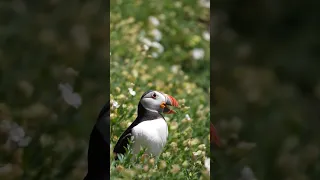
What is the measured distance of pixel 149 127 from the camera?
219 centimetres

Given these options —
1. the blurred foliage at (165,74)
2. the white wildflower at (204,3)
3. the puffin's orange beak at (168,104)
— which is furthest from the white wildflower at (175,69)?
the white wildflower at (204,3)

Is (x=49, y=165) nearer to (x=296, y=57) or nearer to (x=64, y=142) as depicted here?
(x=64, y=142)

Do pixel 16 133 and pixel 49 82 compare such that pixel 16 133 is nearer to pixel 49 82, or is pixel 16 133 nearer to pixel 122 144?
pixel 49 82

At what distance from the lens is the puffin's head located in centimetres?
221

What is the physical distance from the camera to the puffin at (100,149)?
85.2 inches

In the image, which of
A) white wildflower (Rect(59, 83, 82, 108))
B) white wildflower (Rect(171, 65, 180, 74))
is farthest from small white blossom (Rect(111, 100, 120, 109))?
white wildflower (Rect(171, 65, 180, 74))

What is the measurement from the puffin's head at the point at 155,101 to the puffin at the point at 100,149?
134mm

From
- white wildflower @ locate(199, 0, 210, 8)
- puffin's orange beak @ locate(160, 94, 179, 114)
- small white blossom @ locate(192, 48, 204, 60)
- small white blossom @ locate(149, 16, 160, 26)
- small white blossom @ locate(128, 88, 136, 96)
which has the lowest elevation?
puffin's orange beak @ locate(160, 94, 179, 114)

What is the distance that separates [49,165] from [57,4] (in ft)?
1.80

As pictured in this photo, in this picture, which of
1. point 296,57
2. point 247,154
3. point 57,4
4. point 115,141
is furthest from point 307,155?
point 57,4

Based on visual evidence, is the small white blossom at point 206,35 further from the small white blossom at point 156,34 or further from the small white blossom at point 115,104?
the small white blossom at point 115,104

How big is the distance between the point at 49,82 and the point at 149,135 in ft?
1.27

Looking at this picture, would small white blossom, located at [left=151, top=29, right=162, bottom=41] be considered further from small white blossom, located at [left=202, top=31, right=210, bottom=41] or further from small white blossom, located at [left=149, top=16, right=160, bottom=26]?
small white blossom, located at [left=202, top=31, right=210, bottom=41]

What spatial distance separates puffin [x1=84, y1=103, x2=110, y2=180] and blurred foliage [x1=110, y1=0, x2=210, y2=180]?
0.03 meters
